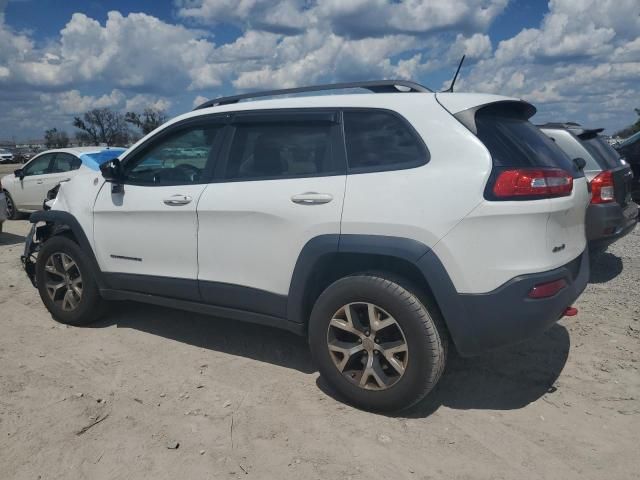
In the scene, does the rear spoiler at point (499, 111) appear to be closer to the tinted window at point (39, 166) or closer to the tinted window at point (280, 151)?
the tinted window at point (280, 151)

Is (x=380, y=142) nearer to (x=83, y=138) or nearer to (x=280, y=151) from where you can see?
(x=280, y=151)

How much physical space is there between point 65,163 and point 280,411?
31.3ft

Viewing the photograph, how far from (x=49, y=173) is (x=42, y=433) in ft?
31.2

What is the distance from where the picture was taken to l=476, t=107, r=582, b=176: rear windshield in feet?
9.85

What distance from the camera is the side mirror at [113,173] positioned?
431cm

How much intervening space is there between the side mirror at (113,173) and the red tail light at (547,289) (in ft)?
10.4

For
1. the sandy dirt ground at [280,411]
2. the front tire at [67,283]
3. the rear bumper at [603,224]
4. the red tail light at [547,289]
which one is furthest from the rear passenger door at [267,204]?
the rear bumper at [603,224]

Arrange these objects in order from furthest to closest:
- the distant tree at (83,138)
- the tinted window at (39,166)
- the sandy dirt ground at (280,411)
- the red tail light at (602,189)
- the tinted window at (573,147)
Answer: the distant tree at (83,138)
the tinted window at (39,166)
the tinted window at (573,147)
the red tail light at (602,189)
the sandy dirt ground at (280,411)

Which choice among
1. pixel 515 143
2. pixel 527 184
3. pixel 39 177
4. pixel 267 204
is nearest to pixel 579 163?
pixel 515 143

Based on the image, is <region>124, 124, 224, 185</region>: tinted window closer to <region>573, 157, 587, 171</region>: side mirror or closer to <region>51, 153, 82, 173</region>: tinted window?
<region>573, 157, 587, 171</region>: side mirror

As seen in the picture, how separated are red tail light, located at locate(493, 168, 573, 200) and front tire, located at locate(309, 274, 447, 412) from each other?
0.76 metres

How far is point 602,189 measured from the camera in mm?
5602

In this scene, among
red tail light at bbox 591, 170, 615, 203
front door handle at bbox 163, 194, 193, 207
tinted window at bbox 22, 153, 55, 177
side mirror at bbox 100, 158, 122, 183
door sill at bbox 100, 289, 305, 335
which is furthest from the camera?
tinted window at bbox 22, 153, 55, 177

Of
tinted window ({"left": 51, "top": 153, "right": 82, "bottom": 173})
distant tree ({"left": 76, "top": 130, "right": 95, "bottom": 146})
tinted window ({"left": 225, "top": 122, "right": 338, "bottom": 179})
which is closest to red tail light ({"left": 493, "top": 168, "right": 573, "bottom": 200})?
tinted window ({"left": 225, "top": 122, "right": 338, "bottom": 179})
